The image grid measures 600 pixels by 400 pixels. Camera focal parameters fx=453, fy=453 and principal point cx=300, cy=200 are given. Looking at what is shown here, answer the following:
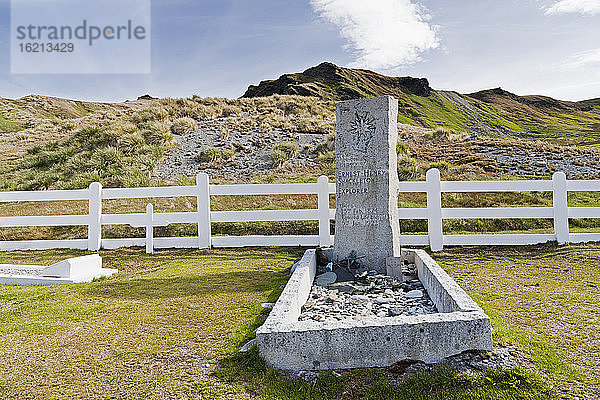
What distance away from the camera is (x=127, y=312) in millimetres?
5168

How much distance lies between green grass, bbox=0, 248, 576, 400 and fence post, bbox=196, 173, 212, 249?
118 inches

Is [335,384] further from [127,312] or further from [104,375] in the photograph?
[127,312]

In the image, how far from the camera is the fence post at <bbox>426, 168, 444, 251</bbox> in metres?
Result: 9.22

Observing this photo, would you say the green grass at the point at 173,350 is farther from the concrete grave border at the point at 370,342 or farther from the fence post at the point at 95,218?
the fence post at the point at 95,218

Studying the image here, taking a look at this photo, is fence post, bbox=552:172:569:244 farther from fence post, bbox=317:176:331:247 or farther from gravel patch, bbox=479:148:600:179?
gravel patch, bbox=479:148:600:179

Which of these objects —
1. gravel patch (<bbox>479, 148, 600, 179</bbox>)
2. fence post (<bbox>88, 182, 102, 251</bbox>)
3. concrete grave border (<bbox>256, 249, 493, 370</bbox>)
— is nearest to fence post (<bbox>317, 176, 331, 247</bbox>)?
fence post (<bbox>88, 182, 102, 251</bbox>)

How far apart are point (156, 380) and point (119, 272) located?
5094 mm

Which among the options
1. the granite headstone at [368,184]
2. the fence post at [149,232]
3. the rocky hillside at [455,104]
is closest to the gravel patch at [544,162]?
the granite headstone at [368,184]

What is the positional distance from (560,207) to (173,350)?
27.4 ft

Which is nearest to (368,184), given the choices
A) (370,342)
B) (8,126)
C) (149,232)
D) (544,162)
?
(370,342)

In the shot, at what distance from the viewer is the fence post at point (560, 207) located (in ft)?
29.9

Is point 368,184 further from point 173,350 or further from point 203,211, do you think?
point 203,211

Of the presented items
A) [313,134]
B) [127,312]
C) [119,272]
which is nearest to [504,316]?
[127,312]

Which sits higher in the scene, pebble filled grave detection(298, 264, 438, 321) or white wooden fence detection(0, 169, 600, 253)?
white wooden fence detection(0, 169, 600, 253)
